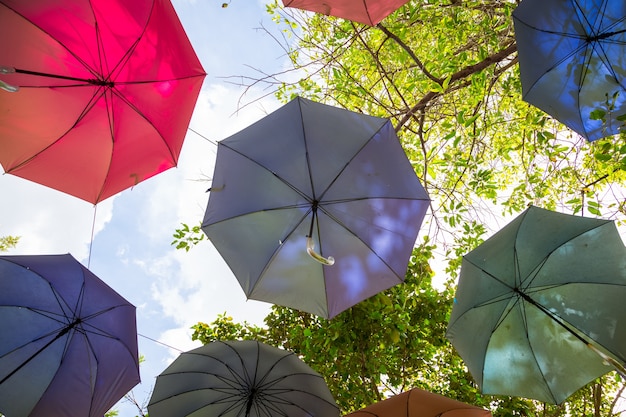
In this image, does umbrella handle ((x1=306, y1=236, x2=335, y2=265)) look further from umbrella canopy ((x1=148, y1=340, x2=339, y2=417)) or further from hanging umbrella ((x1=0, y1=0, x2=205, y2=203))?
hanging umbrella ((x1=0, y1=0, x2=205, y2=203))

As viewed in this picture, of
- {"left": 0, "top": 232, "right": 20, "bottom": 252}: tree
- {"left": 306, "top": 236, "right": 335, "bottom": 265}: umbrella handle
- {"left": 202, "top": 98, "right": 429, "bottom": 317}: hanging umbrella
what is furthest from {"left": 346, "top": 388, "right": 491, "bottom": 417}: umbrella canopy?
{"left": 0, "top": 232, "right": 20, "bottom": 252}: tree

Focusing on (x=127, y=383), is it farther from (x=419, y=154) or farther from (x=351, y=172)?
(x=419, y=154)

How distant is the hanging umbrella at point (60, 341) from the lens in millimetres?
3803

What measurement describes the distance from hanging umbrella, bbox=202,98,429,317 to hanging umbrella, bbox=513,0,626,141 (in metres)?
1.24

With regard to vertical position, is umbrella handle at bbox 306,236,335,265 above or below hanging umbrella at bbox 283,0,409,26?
below

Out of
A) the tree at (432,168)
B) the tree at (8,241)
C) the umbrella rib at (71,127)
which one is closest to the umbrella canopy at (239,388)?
the tree at (432,168)

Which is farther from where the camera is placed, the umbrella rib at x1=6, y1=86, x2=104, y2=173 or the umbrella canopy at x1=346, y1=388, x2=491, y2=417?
the umbrella rib at x1=6, y1=86, x2=104, y2=173

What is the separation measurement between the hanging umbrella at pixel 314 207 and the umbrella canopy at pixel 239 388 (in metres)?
0.86

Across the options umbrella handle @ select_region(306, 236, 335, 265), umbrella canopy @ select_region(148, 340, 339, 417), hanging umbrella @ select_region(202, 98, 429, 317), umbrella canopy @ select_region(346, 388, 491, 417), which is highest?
hanging umbrella @ select_region(202, 98, 429, 317)

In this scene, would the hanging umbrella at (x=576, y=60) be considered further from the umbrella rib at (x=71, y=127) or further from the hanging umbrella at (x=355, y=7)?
the umbrella rib at (x=71, y=127)

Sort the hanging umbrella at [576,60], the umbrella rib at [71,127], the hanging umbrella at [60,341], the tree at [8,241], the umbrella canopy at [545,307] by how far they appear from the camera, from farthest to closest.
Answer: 1. the tree at [8,241]
2. the hanging umbrella at [60,341]
3. the umbrella rib at [71,127]
4. the hanging umbrella at [576,60]
5. the umbrella canopy at [545,307]

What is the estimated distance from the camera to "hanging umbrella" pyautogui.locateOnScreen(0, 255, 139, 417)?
3.80m

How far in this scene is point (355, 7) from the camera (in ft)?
10.8

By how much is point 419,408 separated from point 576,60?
3058 millimetres
